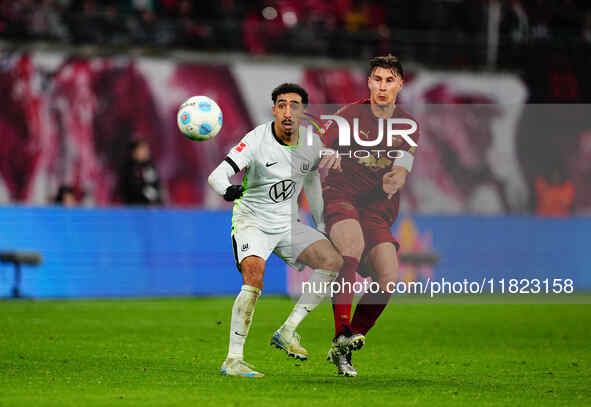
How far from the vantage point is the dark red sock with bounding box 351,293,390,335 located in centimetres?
911

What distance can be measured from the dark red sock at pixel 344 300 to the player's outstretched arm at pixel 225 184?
1.20 m

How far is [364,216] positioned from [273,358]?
1786 mm

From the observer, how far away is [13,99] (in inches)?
797

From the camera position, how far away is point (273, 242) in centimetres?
898

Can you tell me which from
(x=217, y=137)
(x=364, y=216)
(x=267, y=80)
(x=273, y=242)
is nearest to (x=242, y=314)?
(x=273, y=242)

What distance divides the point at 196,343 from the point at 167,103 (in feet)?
35.9

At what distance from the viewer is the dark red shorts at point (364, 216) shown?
9.30 meters

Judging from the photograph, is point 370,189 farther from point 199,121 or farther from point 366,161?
point 199,121

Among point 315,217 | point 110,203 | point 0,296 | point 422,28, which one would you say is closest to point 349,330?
point 315,217

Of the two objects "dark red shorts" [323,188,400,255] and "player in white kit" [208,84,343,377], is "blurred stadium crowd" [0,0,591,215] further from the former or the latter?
"player in white kit" [208,84,343,377]

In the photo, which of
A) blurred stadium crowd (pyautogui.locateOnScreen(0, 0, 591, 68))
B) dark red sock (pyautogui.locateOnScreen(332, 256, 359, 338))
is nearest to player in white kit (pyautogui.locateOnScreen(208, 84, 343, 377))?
dark red sock (pyautogui.locateOnScreen(332, 256, 359, 338))

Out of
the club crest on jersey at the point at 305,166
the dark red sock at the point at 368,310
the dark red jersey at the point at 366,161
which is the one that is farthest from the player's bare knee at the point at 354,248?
the club crest on jersey at the point at 305,166

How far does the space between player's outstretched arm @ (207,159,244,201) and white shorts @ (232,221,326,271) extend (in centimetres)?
47

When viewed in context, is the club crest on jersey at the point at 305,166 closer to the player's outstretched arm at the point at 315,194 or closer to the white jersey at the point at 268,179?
the white jersey at the point at 268,179
